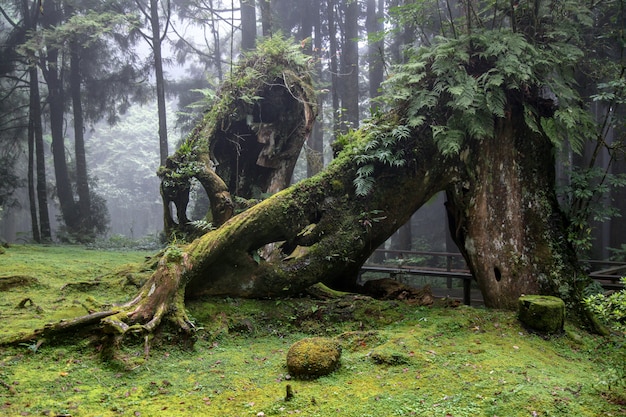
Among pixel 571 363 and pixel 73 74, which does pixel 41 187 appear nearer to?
pixel 73 74

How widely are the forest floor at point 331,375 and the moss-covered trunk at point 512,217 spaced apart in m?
0.83

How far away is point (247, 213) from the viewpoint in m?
7.37

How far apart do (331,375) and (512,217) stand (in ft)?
14.9

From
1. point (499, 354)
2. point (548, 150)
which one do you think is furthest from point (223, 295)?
point (548, 150)

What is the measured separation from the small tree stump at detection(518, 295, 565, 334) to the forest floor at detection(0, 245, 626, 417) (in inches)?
6.6

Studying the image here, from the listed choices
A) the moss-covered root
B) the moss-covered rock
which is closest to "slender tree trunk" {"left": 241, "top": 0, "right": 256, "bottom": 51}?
the moss-covered root

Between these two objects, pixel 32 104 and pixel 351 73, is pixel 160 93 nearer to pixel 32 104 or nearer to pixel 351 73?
pixel 32 104

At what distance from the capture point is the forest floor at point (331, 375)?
13.1 ft

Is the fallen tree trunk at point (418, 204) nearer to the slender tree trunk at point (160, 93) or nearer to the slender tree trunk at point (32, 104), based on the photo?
the slender tree trunk at point (160, 93)

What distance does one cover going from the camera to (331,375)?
4.74 m

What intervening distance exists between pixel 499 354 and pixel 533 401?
4.35 ft

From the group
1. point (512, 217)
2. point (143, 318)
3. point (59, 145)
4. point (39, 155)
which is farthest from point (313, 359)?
point (59, 145)


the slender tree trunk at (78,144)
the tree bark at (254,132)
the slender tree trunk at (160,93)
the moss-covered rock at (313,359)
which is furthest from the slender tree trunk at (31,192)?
the moss-covered rock at (313,359)

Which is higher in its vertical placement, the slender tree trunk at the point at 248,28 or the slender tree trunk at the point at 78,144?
the slender tree trunk at the point at 248,28
